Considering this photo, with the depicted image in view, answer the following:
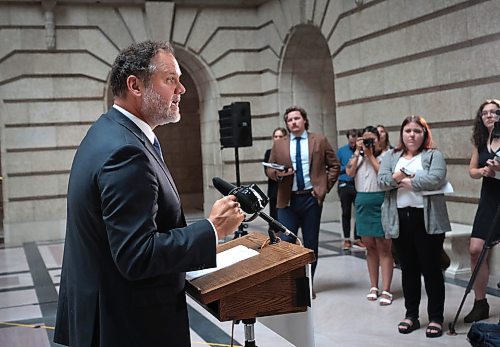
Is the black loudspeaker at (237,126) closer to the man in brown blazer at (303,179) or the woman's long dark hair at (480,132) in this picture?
the man in brown blazer at (303,179)

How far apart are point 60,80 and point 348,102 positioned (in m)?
5.61

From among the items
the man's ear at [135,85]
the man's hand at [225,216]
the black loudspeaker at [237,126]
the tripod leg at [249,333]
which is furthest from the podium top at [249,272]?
the black loudspeaker at [237,126]

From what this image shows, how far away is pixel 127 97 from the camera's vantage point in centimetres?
221

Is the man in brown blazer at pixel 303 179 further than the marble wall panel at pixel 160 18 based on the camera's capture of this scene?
No

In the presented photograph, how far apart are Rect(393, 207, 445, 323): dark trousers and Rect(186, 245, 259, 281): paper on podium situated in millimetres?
2924

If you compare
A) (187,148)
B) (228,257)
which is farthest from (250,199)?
(187,148)

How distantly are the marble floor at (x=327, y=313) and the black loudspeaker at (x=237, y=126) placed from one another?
6.35 ft

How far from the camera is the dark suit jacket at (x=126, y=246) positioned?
1949mm

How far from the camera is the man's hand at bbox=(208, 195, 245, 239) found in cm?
214

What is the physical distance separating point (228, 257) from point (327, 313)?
12.3 ft

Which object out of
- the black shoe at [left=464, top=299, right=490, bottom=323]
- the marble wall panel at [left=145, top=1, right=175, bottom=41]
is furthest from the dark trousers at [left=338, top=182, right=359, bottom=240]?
the marble wall panel at [left=145, top=1, right=175, bottom=41]

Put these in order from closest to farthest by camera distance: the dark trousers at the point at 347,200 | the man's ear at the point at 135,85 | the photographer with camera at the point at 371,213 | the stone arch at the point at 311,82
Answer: the man's ear at the point at 135,85, the photographer with camera at the point at 371,213, the dark trousers at the point at 347,200, the stone arch at the point at 311,82

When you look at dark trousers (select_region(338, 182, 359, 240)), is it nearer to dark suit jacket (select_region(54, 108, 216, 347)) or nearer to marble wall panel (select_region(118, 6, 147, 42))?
marble wall panel (select_region(118, 6, 147, 42))

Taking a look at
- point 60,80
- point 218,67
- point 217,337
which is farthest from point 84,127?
point 217,337
